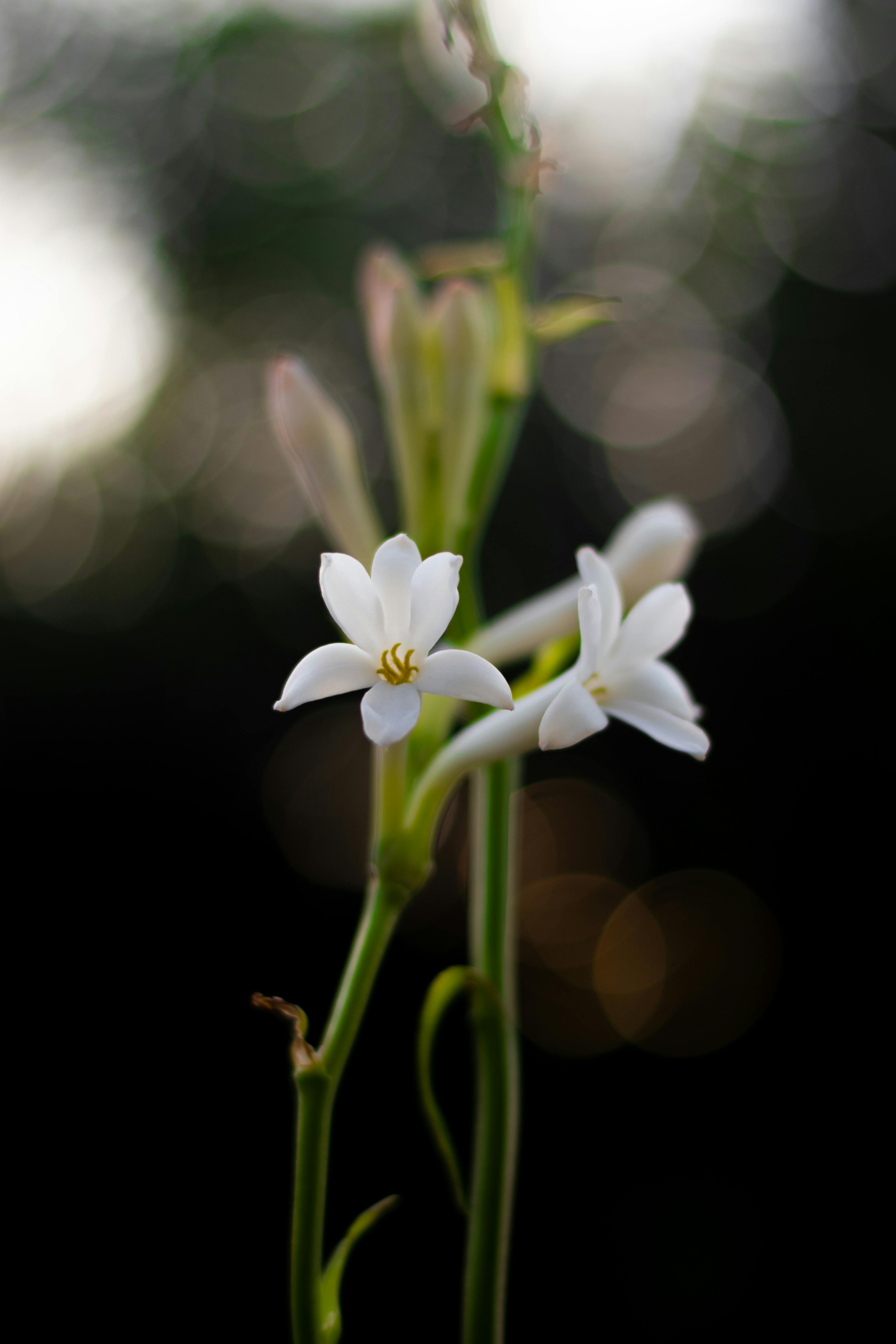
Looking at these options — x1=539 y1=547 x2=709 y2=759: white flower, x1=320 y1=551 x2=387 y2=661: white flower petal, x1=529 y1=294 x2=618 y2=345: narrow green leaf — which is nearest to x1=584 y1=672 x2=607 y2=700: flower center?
x1=539 y1=547 x2=709 y2=759: white flower

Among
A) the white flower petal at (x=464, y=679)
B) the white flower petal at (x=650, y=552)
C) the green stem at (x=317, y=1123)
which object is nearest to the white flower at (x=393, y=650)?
the white flower petal at (x=464, y=679)

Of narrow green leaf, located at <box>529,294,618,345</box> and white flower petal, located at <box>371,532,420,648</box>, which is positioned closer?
white flower petal, located at <box>371,532,420,648</box>

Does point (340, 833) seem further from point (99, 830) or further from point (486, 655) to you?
point (486, 655)

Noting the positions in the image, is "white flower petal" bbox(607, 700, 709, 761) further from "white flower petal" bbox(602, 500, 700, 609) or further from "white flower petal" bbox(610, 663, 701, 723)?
→ "white flower petal" bbox(602, 500, 700, 609)

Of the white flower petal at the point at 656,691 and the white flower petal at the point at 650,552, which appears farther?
the white flower petal at the point at 650,552

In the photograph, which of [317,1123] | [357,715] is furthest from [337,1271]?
[357,715]

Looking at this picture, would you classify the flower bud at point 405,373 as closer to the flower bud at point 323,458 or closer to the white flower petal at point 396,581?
the flower bud at point 323,458

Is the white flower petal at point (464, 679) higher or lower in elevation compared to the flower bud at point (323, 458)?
lower
